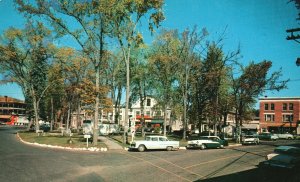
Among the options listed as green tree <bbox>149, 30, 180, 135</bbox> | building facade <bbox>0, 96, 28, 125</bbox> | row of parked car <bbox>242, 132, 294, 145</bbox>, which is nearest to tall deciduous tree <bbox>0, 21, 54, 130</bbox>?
green tree <bbox>149, 30, 180, 135</bbox>

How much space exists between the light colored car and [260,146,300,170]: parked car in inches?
472

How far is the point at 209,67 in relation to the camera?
1791 inches

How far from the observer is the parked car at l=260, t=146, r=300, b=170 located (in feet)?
57.0

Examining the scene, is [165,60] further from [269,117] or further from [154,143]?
[269,117]

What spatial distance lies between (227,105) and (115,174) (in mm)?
39091

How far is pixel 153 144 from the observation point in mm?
28688

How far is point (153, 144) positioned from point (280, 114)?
57.1 metres

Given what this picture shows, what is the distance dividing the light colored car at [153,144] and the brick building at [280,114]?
52.7 metres

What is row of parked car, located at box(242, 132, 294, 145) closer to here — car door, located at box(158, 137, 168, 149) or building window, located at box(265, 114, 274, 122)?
building window, located at box(265, 114, 274, 122)

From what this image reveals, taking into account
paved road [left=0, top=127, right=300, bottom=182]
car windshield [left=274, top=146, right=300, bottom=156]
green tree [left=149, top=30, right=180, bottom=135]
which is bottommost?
paved road [left=0, top=127, right=300, bottom=182]

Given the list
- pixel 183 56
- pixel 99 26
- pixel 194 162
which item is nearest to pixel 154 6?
pixel 99 26

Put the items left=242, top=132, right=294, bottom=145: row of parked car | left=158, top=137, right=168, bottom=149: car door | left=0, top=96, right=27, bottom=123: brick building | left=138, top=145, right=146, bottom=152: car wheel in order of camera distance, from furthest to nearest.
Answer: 1. left=0, top=96, right=27, bottom=123: brick building
2. left=242, top=132, right=294, bottom=145: row of parked car
3. left=158, top=137, right=168, bottom=149: car door
4. left=138, top=145, right=146, bottom=152: car wheel

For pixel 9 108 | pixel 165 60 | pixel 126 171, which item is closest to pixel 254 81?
pixel 165 60

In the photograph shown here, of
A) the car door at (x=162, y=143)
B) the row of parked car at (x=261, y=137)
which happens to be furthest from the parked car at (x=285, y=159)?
the row of parked car at (x=261, y=137)
